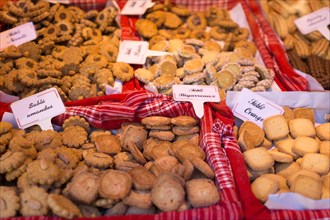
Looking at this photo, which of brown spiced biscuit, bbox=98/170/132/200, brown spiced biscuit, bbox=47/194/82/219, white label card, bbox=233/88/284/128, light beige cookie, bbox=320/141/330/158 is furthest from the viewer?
white label card, bbox=233/88/284/128

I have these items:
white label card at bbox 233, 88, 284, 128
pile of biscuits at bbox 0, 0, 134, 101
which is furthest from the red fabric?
pile of biscuits at bbox 0, 0, 134, 101

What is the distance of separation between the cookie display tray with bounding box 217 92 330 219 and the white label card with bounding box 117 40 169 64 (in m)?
0.73

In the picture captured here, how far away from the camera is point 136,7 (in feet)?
10.2

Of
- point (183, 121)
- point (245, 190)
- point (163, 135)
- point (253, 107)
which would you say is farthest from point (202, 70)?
point (245, 190)

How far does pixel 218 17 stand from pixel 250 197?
6.04 feet

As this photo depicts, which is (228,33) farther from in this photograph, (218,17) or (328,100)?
(328,100)

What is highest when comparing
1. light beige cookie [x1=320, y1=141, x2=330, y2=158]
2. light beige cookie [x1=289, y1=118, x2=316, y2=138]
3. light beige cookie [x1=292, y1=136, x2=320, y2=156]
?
light beige cookie [x1=289, y1=118, x2=316, y2=138]

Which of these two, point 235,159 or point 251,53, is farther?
point 251,53

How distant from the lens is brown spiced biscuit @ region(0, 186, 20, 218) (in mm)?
1635

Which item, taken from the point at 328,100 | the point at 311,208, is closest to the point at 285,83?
the point at 328,100

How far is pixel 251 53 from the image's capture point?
285 cm

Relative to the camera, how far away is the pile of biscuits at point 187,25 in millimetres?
2973

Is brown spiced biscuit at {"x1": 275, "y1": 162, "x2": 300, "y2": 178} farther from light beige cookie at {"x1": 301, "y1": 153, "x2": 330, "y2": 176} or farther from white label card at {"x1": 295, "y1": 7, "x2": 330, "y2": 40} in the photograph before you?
white label card at {"x1": 295, "y1": 7, "x2": 330, "y2": 40}

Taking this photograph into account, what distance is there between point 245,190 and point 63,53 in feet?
5.19
